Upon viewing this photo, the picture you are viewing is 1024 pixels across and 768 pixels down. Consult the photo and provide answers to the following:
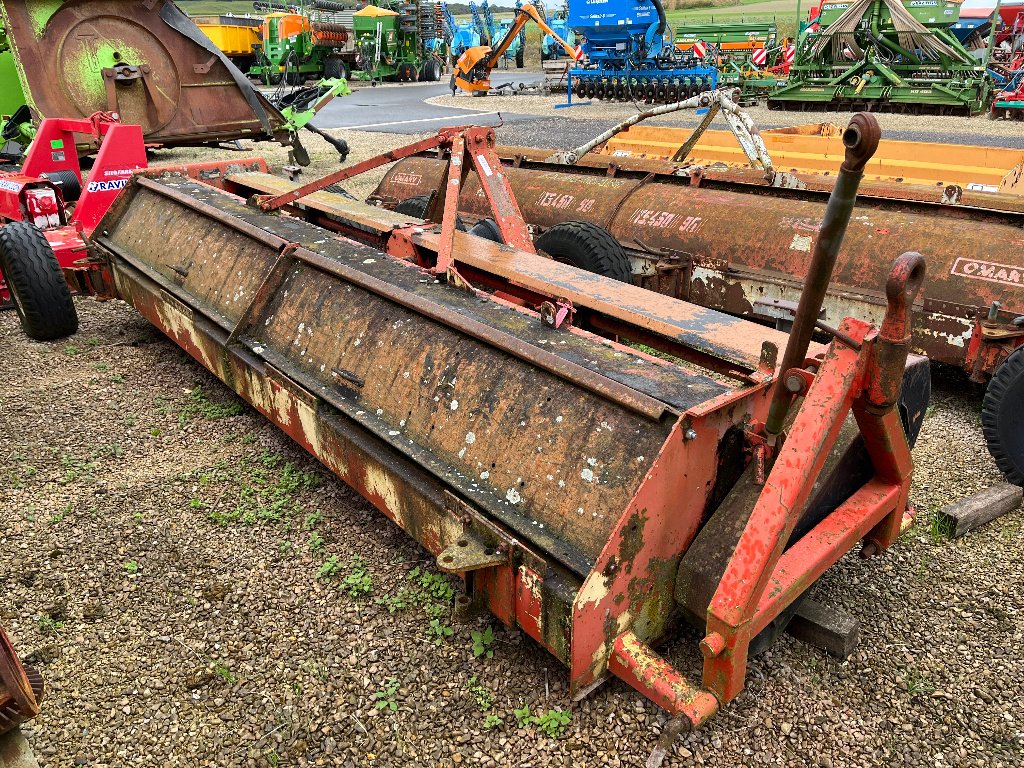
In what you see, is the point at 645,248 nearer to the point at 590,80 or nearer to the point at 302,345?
the point at 302,345

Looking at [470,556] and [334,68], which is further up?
[334,68]

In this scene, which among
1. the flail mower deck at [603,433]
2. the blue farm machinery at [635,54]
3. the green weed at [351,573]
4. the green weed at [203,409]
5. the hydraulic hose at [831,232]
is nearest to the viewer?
the hydraulic hose at [831,232]

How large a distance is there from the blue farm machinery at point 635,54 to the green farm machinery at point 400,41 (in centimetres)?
947

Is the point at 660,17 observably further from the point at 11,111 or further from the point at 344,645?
the point at 344,645

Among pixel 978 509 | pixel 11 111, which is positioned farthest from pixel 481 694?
pixel 11 111

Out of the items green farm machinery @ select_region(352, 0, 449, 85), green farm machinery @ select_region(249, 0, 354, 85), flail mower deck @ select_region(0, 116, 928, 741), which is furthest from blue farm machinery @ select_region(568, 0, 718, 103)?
flail mower deck @ select_region(0, 116, 928, 741)

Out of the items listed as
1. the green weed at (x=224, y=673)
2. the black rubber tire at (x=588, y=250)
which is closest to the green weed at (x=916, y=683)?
the green weed at (x=224, y=673)

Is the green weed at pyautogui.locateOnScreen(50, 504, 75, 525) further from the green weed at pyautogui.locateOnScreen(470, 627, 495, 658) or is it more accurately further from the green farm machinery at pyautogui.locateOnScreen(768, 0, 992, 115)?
the green farm machinery at pyautogui.locateOnScreen(768, 0, 992, 115)

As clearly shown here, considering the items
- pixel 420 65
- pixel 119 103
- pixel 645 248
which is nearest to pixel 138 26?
pixel 119 103

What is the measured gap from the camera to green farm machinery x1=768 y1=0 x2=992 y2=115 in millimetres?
14336

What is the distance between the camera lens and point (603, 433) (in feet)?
7.04

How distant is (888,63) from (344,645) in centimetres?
1698

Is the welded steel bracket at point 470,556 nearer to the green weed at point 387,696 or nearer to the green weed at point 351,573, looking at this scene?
the green weed at point 387,696

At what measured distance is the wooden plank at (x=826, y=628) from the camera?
2.32 meters
